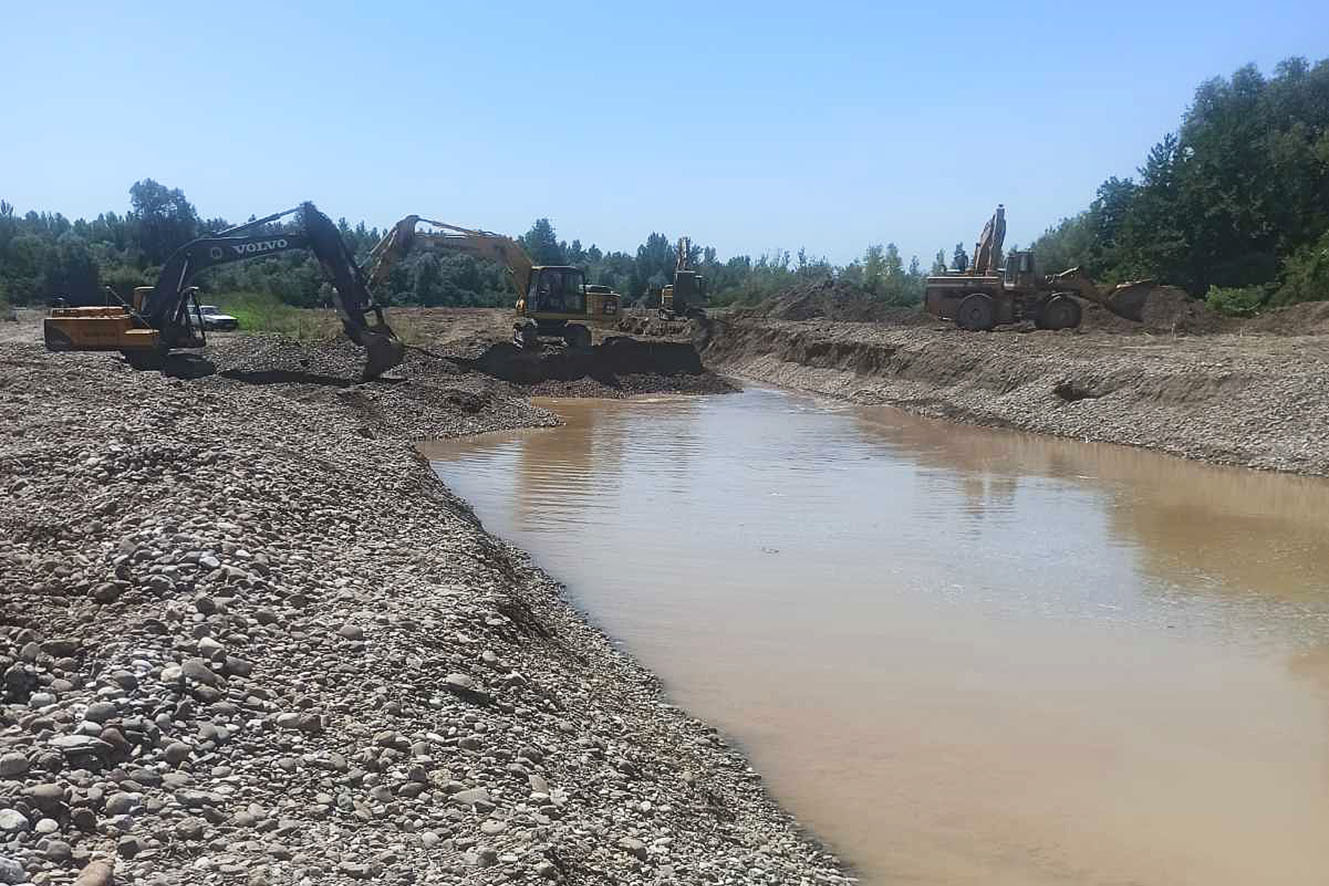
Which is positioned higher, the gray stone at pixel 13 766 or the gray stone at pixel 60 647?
the gray stone at pixel 60 647

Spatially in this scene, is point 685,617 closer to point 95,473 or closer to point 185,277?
point 95,473

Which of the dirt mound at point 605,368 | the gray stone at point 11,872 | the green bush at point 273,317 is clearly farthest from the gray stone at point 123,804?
the green bush at point 273,317

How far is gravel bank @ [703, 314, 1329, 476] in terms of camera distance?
20.3 meters

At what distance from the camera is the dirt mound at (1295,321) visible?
30.2m

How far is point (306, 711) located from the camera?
5.28m

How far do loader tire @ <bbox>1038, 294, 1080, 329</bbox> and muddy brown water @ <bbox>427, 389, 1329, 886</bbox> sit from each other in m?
14.9

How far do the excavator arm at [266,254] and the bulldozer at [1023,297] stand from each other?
18.3m

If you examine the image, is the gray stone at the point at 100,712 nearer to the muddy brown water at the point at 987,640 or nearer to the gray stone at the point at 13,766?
Result: the gray stone at the point at 13,766

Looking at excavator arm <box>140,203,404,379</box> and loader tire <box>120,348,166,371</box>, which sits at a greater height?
excavator arm <box>140,203,404,379</box>

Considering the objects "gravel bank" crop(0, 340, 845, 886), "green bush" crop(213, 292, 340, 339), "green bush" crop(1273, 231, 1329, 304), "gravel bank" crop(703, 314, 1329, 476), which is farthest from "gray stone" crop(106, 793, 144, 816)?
"green bush" crop(1273, 231, 1329, 304)

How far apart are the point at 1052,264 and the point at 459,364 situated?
3743 cm

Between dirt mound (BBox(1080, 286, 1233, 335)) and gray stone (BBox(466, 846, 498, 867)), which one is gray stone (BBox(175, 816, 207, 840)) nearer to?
gray stone (BBox(466, 846, 498, 867))

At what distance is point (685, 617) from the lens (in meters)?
10.1

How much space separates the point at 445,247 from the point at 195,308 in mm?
7963
